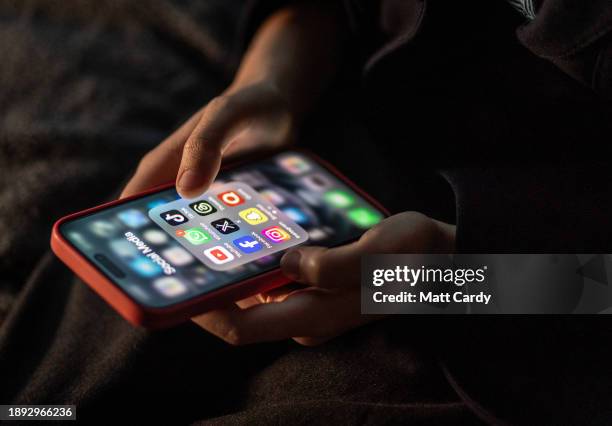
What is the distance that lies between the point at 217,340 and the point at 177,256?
96 millimetres

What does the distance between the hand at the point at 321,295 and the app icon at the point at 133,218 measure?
0.09 metres

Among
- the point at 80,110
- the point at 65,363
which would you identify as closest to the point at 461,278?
the point at 65,363

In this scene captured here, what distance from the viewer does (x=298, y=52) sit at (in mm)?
749

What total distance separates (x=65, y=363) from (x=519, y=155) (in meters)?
0.41

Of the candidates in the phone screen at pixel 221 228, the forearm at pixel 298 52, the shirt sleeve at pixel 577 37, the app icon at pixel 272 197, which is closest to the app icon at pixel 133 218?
the phone screen at pixel 221 228

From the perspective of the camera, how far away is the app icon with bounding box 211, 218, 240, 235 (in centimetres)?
55

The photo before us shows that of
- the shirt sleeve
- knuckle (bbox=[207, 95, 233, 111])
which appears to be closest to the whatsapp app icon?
knuckle (bbox=[207, 95, 233, 111])

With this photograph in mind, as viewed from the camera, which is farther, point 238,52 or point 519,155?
point 238,52

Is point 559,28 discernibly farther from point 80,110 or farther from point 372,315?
point 80,110

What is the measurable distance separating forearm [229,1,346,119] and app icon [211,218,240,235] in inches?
7.0

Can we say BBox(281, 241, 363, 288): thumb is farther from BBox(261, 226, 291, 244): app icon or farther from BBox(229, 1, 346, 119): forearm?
BBox(229, 1, 346, 119): forearm

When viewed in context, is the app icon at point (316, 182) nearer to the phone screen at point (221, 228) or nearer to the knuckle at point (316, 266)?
the phone screen at point (221, 228)

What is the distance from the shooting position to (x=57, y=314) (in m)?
0.59

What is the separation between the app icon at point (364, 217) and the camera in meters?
0.58
